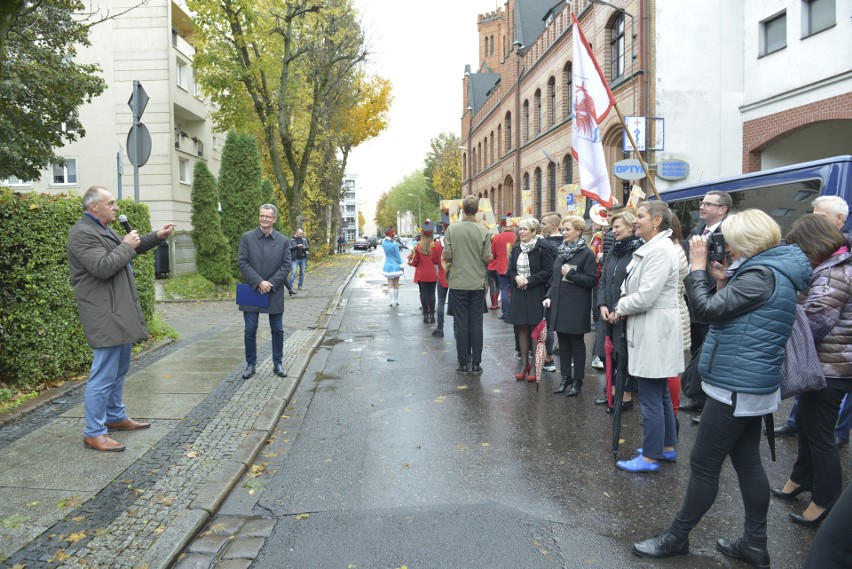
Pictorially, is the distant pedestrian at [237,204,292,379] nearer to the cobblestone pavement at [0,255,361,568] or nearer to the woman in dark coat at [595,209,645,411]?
the cobblestone pavement at [0,255,361,568]

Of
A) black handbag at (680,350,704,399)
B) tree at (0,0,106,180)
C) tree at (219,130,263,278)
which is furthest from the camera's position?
tree at (219,130,263,278)

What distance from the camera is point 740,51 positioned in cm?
1830

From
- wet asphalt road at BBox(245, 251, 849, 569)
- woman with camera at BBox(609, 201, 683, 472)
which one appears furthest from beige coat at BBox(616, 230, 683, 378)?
wet asphalt road at BBox(245, 251, 849, 569)

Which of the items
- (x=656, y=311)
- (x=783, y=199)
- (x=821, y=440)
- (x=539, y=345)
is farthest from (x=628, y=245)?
(x=783, y=199)

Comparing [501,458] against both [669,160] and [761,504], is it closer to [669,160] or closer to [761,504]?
[761,504]

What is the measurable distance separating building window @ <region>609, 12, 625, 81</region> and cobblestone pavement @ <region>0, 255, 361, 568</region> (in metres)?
17.9

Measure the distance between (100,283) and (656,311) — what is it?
13.7ft

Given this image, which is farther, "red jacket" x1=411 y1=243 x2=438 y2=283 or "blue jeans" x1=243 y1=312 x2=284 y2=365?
"red jacket" x1=411 y1=243 x2=438 y2=283

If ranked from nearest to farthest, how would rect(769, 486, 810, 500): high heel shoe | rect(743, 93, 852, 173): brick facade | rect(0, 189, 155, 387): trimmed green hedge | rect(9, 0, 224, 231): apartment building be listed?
rect(769, 486, 810, 500): high heel shoe → rect(0, 189, 155, 387): trimmed green hedge → rect(743, 93, 852, 173): brick facade → rect(9, 0, 224, 231): apartment building

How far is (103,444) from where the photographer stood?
490 centimetres

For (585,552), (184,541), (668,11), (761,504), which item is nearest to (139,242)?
(184,541)

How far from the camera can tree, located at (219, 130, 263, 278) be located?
2008 centimetres

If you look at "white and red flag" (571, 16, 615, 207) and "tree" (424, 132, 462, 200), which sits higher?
"tree" (424, 132, 462, 200)

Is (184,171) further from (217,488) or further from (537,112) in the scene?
(217,488)
